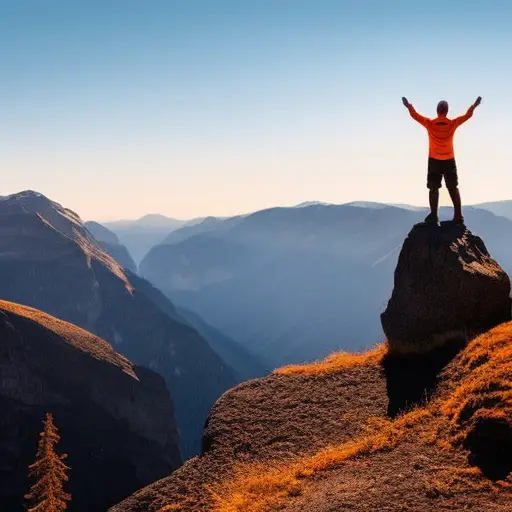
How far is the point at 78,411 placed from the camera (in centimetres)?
9181

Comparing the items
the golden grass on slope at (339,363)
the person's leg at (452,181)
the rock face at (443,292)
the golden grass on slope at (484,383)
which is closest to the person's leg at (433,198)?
the person's leg at (452,181)

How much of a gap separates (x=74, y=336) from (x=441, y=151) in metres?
96.5

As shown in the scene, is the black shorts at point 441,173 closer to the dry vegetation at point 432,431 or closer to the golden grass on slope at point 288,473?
the dry vegetation at point 432,431

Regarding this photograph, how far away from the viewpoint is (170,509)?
1263cm

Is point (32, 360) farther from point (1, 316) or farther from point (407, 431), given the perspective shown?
point (407, 431)

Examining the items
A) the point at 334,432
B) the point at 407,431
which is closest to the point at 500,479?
the point at 407,431

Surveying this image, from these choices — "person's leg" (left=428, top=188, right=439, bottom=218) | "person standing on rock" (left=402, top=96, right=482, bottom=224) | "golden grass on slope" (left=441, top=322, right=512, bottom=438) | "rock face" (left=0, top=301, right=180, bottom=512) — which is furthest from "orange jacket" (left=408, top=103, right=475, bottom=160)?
"rock face" (left=0, top=301, right=180, bottom=512)

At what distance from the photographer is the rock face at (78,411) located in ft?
259

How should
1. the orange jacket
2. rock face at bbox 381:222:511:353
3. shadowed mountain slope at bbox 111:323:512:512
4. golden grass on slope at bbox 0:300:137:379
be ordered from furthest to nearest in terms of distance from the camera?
golden grass on slope at bbox 0:300:137:379 < the orange jacket < rock face at bbox 381:222:511:353 < shadowed mountain slope at bbox 111:323:512:512

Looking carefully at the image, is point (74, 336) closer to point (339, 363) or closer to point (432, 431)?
point (339, 363)

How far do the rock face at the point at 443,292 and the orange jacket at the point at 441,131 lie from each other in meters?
2.91

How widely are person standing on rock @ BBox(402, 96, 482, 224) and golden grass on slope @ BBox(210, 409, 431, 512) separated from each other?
29.1ft

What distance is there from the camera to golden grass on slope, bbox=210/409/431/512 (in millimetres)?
11393

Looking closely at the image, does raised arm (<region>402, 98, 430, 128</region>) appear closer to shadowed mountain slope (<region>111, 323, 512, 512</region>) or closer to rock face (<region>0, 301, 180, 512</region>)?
shadowed mountain slope (<region>111, 323, 512, 512</region>)
